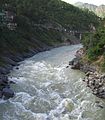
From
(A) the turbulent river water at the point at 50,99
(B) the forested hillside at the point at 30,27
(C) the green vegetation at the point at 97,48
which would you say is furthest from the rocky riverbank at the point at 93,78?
(B) the forested hillside at the point at 30,27

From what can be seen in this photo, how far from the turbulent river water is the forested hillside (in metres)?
7.46

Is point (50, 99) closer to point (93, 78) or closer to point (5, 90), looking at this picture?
point (5, 90)

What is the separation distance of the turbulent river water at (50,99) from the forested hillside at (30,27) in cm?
746

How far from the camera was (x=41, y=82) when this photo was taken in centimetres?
4553

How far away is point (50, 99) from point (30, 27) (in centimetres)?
5995

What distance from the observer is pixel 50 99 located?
1503 inches

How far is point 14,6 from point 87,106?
66197 millimetres

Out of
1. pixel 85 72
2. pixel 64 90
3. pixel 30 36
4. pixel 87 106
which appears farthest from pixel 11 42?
pixel 87 106

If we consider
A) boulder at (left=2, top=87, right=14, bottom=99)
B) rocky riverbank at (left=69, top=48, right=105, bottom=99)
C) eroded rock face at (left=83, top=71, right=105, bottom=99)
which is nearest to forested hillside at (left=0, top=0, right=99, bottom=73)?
boulder at (left=2, top=87, right=14, bottom=99)

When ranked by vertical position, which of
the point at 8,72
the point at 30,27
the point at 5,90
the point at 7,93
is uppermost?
the point at 30,27

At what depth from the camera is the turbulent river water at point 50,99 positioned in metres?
33.8

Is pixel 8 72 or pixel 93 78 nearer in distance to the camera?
pixel 93 78

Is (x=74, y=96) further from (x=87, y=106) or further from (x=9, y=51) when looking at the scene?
(x=9, y=51)

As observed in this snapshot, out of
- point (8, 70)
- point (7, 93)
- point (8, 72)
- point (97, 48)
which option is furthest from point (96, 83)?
point (8, 70)
